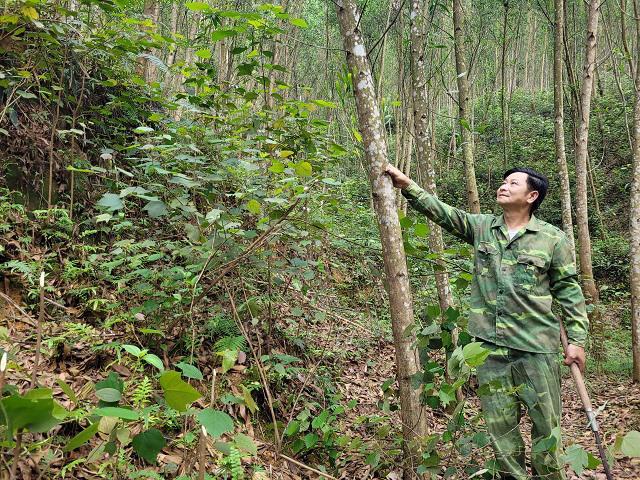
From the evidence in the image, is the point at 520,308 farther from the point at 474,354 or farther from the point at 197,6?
the point at 197,6

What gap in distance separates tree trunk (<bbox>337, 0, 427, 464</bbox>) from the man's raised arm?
0.61 feet

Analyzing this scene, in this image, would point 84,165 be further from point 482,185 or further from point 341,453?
point 482,185

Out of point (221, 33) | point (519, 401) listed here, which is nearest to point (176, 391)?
point (221, 33)

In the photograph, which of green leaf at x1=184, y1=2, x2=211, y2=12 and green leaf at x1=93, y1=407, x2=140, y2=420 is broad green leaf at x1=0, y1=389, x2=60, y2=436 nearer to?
green leaf at x1=93, y1=407, x2=140, y2=420

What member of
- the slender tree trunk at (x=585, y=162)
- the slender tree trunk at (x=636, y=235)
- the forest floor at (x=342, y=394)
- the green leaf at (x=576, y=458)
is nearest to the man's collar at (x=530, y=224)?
the forest floor at (x=342, y=394)

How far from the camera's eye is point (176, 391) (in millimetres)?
1083

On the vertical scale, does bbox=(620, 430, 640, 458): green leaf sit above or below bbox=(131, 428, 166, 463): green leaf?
below

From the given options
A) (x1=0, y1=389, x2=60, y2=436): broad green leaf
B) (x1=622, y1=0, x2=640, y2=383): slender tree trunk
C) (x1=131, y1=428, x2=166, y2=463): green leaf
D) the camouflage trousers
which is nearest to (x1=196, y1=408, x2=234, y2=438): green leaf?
(x1=131, y1=428, x2=166, y2=463): green leaf

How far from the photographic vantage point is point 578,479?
3.40 m

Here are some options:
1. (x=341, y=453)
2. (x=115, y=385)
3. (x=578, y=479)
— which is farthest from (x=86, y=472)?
(x=578, y=479)

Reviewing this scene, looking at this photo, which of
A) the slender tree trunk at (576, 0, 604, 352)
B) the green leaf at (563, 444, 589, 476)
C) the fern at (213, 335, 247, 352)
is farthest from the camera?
the slender tree trunk at (576, 0, 604, 352)

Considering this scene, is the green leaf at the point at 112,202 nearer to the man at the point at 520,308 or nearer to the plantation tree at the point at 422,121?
the man at the point at 520,308

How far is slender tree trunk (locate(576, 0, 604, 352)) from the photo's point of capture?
5.76 metres

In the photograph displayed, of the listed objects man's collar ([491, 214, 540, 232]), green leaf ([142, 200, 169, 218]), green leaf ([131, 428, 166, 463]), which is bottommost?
green leaf ([131, 428, 166, 463])
